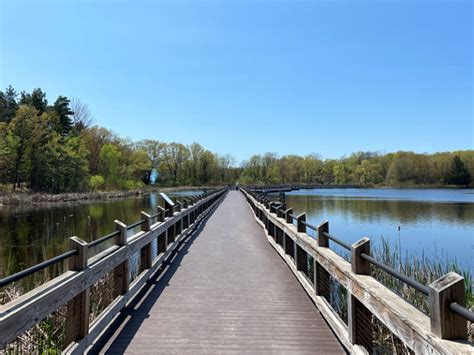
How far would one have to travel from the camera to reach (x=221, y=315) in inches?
186

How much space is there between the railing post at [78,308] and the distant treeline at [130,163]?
43.5m

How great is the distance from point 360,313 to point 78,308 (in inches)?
118

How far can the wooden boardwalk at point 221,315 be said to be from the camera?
12.6 ft

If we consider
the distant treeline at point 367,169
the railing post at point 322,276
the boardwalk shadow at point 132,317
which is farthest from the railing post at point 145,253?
the distant treeline at point 367,169

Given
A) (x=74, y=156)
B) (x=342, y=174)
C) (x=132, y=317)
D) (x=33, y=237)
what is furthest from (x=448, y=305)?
(x=342, y=174)

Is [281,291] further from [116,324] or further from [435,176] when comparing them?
[435,176]

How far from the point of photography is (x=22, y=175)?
44.6 m

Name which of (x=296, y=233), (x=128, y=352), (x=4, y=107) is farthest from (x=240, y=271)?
(x=4, y=107)

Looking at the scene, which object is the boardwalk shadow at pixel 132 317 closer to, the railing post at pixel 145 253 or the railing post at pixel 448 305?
the railing post at pixel 145 253

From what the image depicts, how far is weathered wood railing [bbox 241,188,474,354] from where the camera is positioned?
6.80ft

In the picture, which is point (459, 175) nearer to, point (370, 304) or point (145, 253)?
point (145, 253)

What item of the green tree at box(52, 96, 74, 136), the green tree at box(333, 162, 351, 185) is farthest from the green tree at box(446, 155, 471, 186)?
the green tree at box(52, 96, 74, 136)

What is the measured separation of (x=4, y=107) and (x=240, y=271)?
66.3 meters

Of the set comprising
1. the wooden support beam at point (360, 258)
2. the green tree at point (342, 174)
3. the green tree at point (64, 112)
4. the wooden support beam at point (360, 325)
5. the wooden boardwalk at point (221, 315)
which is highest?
the green tree at point (64, 112)
